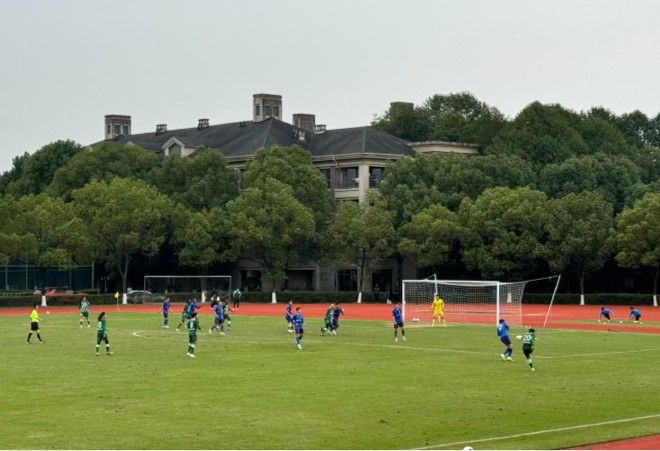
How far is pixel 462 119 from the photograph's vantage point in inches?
5733

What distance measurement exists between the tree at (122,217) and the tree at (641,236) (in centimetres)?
4311

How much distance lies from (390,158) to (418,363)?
80.3 metres

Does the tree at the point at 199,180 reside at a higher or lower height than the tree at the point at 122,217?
higher

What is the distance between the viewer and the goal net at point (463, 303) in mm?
75750

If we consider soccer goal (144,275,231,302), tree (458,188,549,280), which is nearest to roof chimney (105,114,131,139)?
soccer goal (144,275,231,302)

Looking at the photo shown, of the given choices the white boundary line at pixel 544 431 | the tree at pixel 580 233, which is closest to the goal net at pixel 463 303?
the tree at pixel 580 233

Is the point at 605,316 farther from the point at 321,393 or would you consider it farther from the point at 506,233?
the point at 321,393

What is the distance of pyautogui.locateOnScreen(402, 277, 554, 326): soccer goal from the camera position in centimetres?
7575

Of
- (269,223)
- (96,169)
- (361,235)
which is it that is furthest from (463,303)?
→ (96,169)

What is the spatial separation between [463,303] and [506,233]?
65.0 ft

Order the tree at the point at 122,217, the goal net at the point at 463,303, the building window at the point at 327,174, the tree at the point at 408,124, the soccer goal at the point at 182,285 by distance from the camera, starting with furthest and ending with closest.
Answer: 1. the tree at the point at 408,124
2. the building window at the point at 327,174
3. the soccer goal at the point at 182,285
4. the tree at the point at 122,217
5. the goal net at the point at 463,303

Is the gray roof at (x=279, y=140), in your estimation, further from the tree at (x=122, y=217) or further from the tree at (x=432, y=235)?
the tree at (x=122, y=217)

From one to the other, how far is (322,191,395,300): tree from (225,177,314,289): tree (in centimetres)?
260

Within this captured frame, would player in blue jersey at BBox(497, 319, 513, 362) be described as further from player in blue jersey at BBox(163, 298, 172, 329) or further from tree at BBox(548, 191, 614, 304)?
tree at BBox(548, 191, 614, 304)
